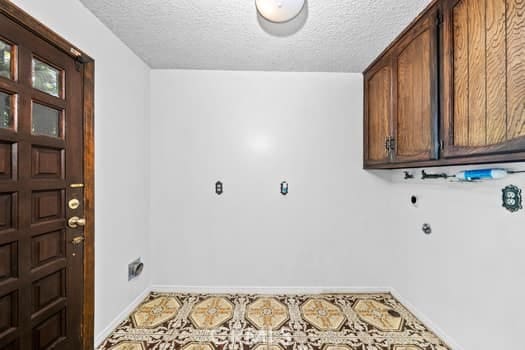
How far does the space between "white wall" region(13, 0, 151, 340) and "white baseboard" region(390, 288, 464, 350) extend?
2.51 m

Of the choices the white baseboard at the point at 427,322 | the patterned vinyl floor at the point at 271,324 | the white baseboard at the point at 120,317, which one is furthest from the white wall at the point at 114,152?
the white baseboard at the point at 427,322

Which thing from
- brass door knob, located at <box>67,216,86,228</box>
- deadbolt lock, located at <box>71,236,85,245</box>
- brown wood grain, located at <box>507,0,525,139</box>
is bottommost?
deadbolt lock, located at <box>71,236,85,245</box>

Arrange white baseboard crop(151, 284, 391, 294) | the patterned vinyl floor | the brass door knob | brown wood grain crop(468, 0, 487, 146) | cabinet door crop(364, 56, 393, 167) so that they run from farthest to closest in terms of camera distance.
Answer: white baseboard crop(151, 284, 391, 294) → cabinet door crop(364, 56, 393, 167) → the patterned vinyl floor → the brass door knob → brown wood grain crop(468, 0, 487, 146)

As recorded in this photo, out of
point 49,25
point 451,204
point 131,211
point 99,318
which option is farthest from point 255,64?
point 99,318

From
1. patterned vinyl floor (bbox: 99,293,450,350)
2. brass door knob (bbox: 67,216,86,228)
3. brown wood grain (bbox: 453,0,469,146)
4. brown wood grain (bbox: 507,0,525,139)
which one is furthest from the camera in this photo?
patterned vinyl floor (bbox: 99,293,450,350)

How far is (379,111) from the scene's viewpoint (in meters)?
2.32

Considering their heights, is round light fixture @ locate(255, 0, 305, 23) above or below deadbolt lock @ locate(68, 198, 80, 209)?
above

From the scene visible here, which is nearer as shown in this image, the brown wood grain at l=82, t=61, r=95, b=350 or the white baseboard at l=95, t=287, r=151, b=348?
the brown wood grain at l=82, t=61, r=95, b=350

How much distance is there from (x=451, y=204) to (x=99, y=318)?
2.74 meters


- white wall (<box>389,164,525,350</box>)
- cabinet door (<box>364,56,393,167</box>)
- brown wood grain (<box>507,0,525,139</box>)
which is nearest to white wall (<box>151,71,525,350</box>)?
cabinet door (<box>364,56,393,167</box>)

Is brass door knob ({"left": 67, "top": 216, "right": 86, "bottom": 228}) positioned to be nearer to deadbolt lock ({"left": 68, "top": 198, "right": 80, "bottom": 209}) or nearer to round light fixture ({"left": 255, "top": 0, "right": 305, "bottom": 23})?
deadbolt lock ({"left": 68, "top": 198, "right": 80, "bottom": 209})

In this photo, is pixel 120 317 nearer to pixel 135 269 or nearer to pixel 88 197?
pixel 135 269

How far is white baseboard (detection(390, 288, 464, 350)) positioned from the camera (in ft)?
5.94

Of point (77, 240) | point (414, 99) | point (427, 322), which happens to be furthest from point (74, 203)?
point (427, 322)
